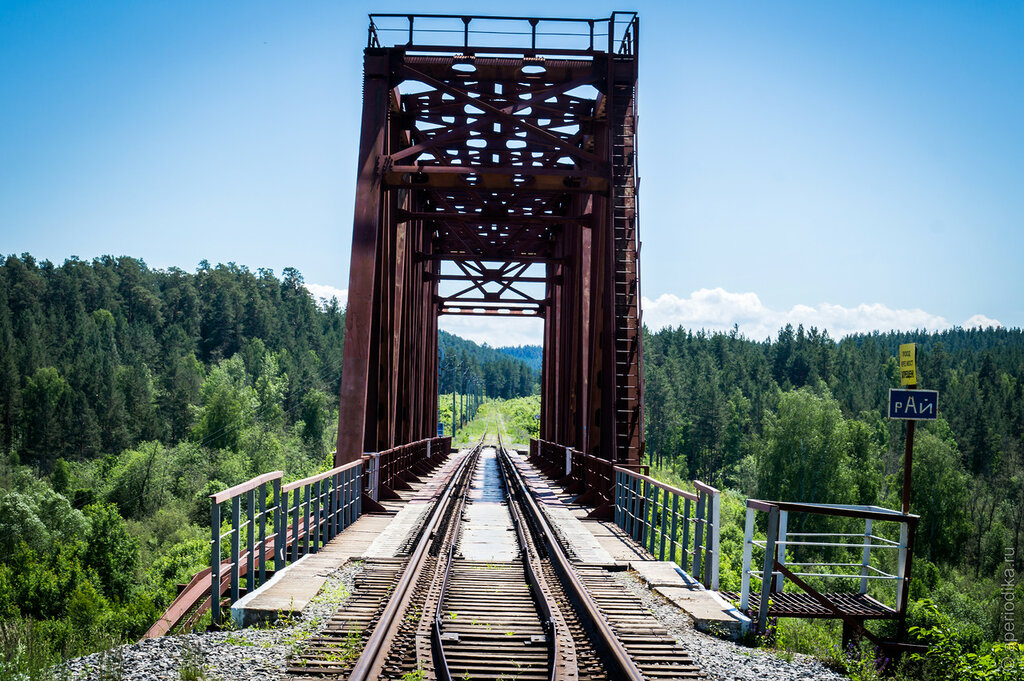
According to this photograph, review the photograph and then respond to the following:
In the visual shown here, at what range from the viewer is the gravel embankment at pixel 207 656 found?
189 inches

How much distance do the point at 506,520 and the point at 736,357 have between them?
363 feet

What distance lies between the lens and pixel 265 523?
6.95m

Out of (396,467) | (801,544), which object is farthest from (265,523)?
(396,467)

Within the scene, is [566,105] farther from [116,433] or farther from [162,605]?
[116,433]

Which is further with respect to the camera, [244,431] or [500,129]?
[244,431]

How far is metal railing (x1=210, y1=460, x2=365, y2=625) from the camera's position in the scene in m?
6.32

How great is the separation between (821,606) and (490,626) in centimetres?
441

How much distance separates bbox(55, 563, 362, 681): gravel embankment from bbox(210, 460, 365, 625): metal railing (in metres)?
A: 0.56

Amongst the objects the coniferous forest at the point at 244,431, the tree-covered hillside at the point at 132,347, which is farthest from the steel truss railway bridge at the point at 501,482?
the tree-covered hillside at the point at 132,347

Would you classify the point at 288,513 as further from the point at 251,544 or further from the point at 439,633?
the point at 439,633

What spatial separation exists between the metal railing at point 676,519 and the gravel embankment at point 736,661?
1.19 m

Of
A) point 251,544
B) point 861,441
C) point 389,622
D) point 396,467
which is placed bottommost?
point 861,441

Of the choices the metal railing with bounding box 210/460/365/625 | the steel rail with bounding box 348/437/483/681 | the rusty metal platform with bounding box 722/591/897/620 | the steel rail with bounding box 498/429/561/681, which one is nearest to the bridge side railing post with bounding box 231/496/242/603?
the metal railing with bounding box 210/460/365/625

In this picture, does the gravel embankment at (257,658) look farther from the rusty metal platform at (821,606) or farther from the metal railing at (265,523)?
the rusty metal platform at (821,606)
